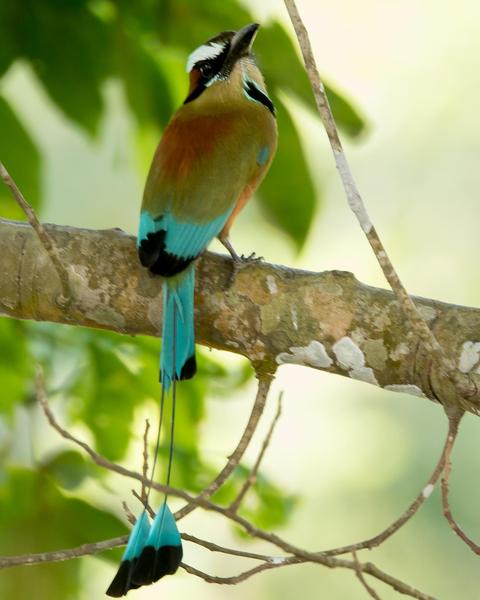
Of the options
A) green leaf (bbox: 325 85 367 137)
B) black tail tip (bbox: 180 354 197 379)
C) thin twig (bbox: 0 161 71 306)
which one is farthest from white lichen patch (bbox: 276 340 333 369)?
green leaf (bbox: 325 85 367 137)

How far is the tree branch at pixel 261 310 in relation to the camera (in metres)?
1.54

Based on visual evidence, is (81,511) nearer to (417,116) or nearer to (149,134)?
(149,134)

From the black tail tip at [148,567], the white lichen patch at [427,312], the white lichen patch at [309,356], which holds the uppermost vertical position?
the white lichen patch at [427,312]

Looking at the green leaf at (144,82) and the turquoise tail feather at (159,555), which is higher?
the green leaf at (144,82)

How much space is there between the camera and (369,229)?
1.41 meters

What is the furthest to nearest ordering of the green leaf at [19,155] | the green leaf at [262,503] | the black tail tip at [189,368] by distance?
1. the green leaf at [262,503]
2. the green leaf at [19,155]
3. the black tail tip at [189,368]

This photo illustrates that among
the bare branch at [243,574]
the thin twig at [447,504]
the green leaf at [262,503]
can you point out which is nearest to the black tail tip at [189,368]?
the bare branch at [243,574]

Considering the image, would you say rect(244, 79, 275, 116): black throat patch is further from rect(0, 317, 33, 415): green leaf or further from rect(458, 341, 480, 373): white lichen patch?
rect(458, 341, 480, 373): white lichen patch

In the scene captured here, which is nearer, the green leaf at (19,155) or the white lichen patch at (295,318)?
the white lichen patch at (295,318)

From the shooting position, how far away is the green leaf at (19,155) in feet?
5.98

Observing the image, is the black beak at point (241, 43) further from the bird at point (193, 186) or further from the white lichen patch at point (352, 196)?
the white lichen patch at point (352, 196)

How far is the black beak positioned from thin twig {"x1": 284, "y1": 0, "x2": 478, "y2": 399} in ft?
1.85

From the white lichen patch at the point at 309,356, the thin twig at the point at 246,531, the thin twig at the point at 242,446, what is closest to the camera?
the thin twig at the point at 246,531

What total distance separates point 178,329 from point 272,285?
0.16m
